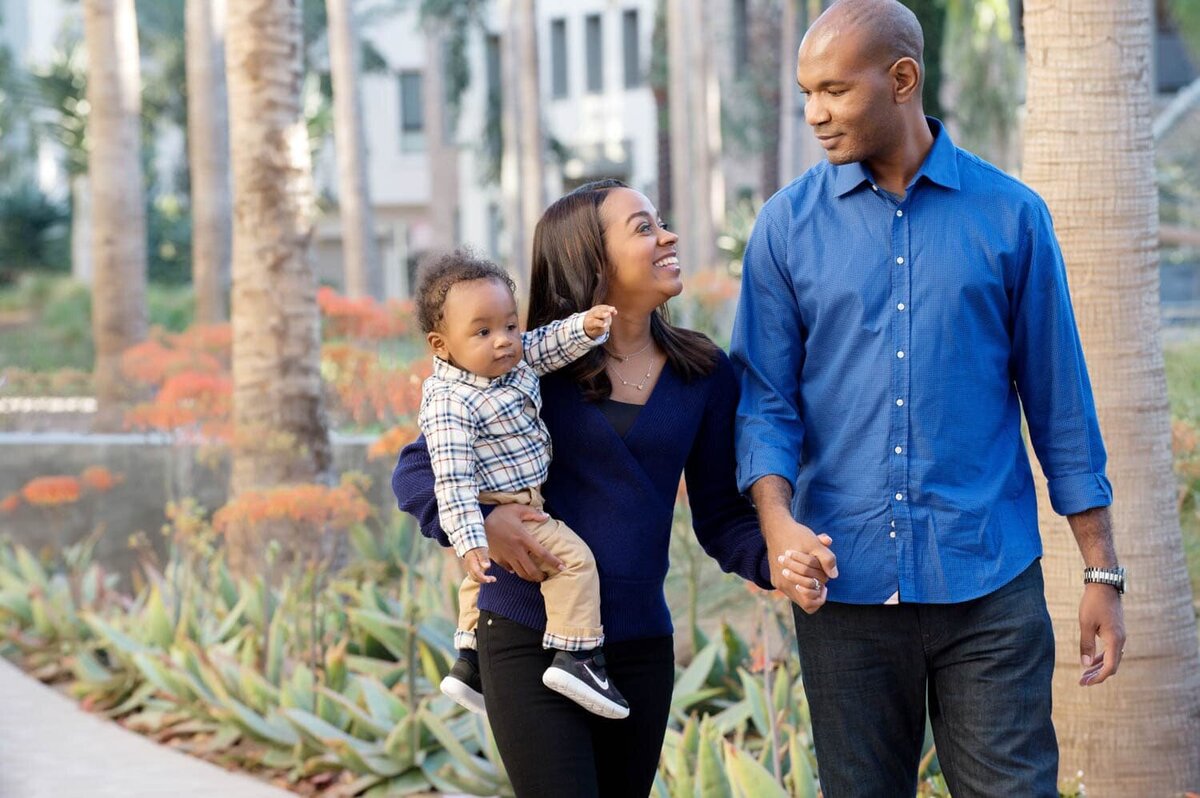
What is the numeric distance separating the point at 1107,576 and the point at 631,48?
45328 mm

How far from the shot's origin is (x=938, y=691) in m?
3.12

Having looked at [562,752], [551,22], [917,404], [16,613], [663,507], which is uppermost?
[551,22]

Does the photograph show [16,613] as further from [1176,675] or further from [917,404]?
[917,404]

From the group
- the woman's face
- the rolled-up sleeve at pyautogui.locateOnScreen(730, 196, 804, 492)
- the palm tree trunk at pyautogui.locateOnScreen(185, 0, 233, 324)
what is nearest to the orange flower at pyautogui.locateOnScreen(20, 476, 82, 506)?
the woman's face

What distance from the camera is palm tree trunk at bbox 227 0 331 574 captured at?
8.28 meters

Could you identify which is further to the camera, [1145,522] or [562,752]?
[1145,522]

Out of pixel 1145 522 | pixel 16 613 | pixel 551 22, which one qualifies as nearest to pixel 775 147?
pixel 551 22

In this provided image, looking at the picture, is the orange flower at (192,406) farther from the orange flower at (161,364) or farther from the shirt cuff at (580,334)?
the shirt cuff at (580,334)

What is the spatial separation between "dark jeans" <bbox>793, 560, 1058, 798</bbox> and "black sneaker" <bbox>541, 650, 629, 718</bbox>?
37 centimetres

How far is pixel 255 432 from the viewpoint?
825 cm

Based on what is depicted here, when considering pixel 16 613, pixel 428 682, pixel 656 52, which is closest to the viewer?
pixel 428 682

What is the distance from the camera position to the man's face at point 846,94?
3012 millimetres

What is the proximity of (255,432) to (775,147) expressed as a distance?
31.0 metres

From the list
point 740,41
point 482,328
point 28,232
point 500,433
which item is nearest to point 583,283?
point 482,328
